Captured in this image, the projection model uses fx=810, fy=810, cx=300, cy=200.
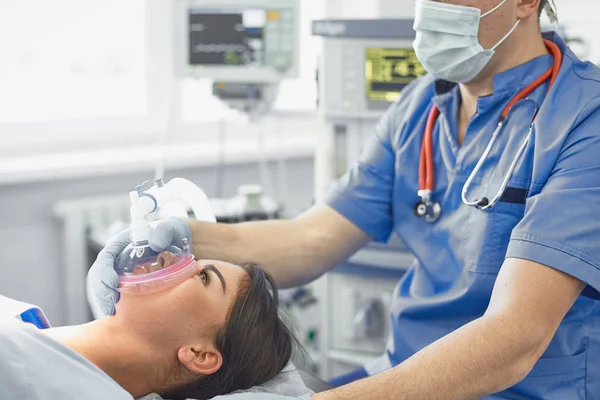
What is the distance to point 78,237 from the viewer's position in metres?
3.01

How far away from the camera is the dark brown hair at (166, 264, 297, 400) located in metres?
1.45

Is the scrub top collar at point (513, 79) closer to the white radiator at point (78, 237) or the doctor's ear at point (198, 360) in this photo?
the doctor's ear at point (198, 360)

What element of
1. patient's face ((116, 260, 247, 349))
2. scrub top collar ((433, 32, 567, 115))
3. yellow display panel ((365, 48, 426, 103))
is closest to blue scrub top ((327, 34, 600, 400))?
scrub top collar ((433, 32, 567, 115))

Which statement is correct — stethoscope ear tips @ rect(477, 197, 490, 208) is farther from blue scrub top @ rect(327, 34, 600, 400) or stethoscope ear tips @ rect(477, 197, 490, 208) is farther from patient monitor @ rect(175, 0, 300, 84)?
patient monitor @ rect(175, 0, 300, 84)

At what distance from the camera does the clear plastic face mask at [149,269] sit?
144 cm

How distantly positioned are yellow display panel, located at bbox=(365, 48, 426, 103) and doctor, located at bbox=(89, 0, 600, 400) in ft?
0.93

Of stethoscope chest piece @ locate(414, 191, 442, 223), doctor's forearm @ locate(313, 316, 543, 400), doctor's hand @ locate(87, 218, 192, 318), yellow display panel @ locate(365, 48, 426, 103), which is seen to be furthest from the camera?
yellow display panel @ locate(365, 48, 426, 103)

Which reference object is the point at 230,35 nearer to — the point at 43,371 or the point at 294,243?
the point at 294,243

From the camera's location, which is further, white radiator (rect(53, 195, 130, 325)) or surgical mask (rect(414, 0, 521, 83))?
white radiator (rect(53, 195, 130, 325))

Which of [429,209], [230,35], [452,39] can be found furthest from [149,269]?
[230,35]

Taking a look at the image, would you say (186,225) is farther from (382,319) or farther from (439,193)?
(382,319)

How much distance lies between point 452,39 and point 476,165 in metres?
0.27

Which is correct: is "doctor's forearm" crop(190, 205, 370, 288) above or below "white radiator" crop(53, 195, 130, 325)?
above

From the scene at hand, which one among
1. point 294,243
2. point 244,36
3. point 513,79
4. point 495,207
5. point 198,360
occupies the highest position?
point 244,36
